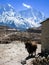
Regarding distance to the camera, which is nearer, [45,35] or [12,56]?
[45,35]

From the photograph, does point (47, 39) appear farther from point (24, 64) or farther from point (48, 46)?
point (24, 64)

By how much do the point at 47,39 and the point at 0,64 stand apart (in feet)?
23.4

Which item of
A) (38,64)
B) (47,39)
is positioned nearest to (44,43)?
(47,39)

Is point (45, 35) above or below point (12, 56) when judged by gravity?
above

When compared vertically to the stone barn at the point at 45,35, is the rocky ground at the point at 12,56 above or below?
below

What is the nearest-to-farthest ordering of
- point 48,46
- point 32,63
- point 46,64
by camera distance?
point 46,64 → point 32,63 → point 48,46

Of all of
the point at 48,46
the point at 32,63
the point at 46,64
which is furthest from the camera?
the point at 48,46

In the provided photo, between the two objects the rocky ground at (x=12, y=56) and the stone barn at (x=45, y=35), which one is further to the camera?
the stone barn at (x=45, y=35)

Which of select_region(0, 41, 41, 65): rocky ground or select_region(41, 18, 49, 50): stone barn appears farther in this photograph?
select_region(41, 18, 49, 50): stone barn

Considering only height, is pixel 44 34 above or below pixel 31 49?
above

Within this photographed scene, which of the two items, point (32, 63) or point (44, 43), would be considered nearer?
point (32, 63)

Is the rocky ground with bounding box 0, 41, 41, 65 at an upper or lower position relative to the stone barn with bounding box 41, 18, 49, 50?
lower

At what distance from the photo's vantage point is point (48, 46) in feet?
96.4

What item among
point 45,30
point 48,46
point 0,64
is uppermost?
point 45,30
